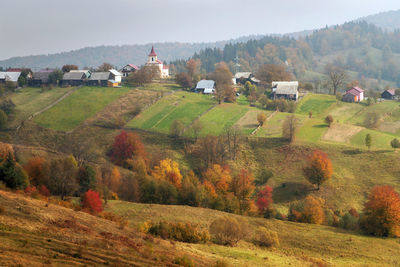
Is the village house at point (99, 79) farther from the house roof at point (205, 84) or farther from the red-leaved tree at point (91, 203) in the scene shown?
the red-leaved tree at point (91, 203)

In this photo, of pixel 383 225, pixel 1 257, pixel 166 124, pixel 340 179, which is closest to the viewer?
pixel 1 257

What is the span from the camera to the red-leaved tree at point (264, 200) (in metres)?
47.3

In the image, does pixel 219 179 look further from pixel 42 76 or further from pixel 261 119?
pixel 42 76

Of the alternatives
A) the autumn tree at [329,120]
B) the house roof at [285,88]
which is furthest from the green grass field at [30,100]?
the autumn tree at [329,120]

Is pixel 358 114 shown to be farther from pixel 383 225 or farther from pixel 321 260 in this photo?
pixel 321 260

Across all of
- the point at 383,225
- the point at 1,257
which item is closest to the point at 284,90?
the point at 383,225

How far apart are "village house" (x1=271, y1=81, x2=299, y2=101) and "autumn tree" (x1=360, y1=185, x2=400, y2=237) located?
2536 inches

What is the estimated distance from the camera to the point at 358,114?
93250 millimetres

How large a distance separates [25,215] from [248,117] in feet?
215

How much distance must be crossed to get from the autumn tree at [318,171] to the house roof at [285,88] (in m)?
48.4

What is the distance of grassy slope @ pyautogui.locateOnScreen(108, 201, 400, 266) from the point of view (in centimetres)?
2844

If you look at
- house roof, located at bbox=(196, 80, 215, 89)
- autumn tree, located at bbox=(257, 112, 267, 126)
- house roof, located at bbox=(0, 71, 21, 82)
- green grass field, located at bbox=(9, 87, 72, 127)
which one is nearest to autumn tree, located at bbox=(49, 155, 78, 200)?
→ green grass field, located at bbox=(9, 87, 72, 127)

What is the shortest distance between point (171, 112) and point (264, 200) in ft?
141

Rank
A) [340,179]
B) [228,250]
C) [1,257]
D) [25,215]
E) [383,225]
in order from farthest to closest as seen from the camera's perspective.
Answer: [340,179] → [383,225] → [228,250] → [25,215] → [1,257]
